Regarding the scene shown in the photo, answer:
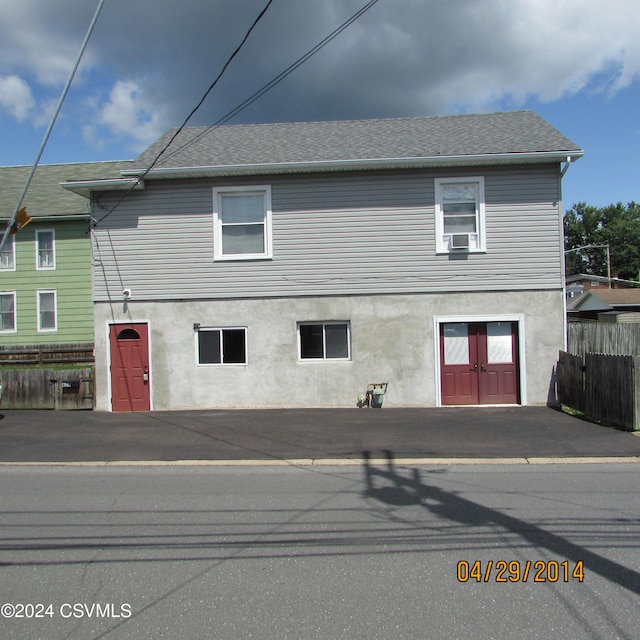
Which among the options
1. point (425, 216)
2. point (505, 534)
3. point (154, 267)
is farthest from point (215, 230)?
point (505, 534)

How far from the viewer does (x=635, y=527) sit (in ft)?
17.1

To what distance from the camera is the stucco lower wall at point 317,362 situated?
13.0 metres

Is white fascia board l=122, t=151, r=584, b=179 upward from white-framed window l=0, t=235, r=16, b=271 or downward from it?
upward

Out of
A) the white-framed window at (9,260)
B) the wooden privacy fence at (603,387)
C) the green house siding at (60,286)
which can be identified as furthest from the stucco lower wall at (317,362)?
the white-framed window at (9,260)

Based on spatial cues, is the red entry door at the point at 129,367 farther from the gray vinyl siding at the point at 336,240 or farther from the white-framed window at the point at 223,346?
the white-framed window at the point at 223,346

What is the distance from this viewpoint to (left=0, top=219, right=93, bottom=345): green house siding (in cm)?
2053

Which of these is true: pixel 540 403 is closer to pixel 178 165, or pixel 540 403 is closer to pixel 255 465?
pixel 255 465

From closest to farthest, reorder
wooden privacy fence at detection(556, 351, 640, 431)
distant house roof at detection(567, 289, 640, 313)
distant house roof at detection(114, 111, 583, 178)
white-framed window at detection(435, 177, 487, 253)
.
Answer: wooden privacy fence at detection(556, 351, 640, 431) < distant house roof at detection(114, 111, 583, 178) < white-framed window at detection(435, 177, 487, 253) < distant house roof at detection(567, 289, 640, 313)

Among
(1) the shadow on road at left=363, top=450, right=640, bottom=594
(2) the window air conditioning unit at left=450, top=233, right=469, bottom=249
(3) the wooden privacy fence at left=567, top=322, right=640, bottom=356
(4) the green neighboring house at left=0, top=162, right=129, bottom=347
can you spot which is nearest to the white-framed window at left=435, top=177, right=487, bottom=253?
(2) the window air conditioning unit at left=450, top=233, right=469, bottom=249

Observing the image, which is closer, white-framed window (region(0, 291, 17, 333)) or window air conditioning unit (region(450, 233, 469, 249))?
window air conditioning unit (region(450, 233, 469, 249))

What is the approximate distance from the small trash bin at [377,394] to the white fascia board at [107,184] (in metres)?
7.07

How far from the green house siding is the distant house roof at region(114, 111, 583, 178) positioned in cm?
729

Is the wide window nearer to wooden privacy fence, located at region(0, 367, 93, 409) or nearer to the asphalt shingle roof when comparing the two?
wooden privacy fence, located at region(0, 367, 93, 409)

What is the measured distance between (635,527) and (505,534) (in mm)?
1248
